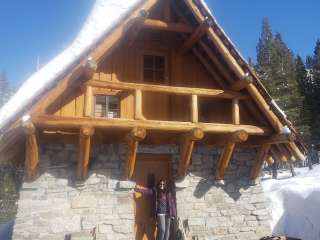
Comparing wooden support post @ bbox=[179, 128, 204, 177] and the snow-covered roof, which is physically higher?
the snow-covered roof

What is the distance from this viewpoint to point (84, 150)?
719 centimetres

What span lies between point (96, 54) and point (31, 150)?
2296 mm

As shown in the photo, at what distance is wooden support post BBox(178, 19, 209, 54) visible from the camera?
8180 mm

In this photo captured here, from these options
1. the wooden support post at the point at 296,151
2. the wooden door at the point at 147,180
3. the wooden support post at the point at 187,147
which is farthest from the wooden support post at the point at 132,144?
the wooden support post at the point at 296,151

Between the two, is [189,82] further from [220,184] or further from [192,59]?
Answer: [220,184]

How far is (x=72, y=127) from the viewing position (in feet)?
22.7

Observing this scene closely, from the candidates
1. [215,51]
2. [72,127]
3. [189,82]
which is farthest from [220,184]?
[72,127]

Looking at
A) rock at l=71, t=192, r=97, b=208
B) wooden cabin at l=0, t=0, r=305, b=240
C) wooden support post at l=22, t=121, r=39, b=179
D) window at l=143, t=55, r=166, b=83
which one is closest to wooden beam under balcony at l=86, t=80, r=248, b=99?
wooden cabin at l=0, t=0, r=305, b=240

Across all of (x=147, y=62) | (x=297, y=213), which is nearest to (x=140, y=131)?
(x=147, y=62)

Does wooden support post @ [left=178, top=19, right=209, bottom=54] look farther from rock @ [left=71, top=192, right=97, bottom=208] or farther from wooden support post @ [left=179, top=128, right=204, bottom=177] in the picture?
rock @ [left=71, top=192, right=97, bottom=208]

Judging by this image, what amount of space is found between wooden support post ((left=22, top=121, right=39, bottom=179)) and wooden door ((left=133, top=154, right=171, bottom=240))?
7.71ft

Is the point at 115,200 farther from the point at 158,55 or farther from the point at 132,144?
the point at 158,55

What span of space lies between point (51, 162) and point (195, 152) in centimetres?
343

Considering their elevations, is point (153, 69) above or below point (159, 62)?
below
